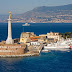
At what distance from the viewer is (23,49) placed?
1490 inches

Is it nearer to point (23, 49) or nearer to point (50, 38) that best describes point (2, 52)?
point (23, 49)

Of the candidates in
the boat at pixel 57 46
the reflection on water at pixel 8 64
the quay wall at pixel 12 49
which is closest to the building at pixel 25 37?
the boat at pixel 57 46

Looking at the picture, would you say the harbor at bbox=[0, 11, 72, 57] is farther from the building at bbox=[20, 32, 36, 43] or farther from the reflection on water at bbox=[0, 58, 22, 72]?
the reflection on water at bbox=[0, 58, 22, 72]

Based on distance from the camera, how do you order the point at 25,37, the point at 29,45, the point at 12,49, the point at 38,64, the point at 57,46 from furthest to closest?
the point at 25,37
the point at 57,46
the point at 29,45
the point at 12,49
the point at 38,64

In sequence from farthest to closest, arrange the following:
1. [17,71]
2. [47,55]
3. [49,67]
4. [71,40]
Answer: [71,40], [47,55], [49,67], [17,71]

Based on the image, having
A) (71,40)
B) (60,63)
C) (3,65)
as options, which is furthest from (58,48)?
(3,65)

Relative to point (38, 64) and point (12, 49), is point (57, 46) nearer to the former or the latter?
point (12, 49)

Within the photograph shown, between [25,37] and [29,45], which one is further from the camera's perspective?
[25,37]

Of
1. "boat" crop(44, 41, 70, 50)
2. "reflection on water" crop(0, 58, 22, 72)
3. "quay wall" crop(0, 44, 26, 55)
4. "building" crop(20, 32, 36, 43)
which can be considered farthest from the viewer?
"building" crop(20, 32, 36, 43)

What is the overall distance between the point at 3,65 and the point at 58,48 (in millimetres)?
16913

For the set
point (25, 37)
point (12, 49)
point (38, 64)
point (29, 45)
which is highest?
point (25, 37)

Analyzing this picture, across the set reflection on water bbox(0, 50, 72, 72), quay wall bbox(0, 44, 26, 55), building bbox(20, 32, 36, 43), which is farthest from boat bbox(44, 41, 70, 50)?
quay wall bbox(0, 44, 26, 55)

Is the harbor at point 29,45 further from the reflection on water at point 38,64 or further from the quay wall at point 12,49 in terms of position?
the reflection on water at point 38,64

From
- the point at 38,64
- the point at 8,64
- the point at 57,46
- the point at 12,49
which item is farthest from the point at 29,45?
the point at 8,64
